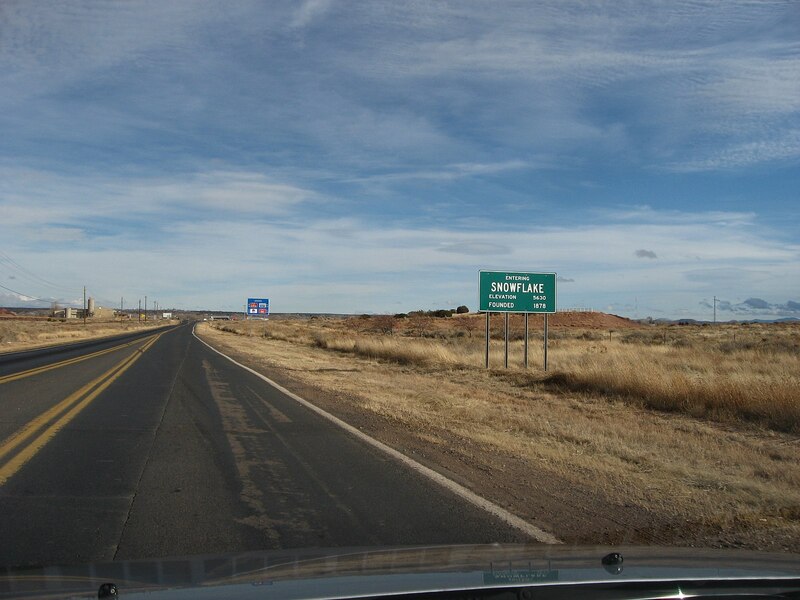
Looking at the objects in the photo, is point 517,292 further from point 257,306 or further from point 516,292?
point 257,306

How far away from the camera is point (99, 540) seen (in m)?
5.91

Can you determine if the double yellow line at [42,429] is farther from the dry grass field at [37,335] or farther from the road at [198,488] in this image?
the dry grass field at [37,335]

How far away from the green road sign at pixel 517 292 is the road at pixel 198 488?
14.3 m

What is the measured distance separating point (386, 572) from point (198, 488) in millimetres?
4381

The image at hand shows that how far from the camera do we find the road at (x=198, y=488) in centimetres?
594

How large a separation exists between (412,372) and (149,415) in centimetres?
1367

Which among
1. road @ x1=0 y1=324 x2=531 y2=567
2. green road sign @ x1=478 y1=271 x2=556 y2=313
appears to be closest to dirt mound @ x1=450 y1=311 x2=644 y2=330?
green road sign @ x1=478 y1=271 x2=556 y2=313

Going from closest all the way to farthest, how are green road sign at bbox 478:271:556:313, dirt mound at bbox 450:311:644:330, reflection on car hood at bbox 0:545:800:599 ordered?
reflection on car hood at bbox 0:545:800:599 → green road sign at bbox 478:271:556:313 → dirt mound at bbox 450:311:644:330

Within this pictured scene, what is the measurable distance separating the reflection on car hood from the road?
1.10 metres

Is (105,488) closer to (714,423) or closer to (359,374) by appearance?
(714,423)

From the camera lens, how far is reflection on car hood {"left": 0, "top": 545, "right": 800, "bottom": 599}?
3.72m

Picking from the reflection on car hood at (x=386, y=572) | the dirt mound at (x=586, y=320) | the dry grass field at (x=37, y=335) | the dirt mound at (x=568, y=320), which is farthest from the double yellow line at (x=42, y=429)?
the dirt mound at (x=586, y=320)

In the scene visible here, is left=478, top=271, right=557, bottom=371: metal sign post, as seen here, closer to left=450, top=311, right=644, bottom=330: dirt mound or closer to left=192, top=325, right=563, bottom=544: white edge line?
left=192, top=325, right=563, bottom=544: white edge line

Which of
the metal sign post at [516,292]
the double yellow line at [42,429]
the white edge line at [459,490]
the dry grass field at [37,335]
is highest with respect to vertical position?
the metal sign post at [516,292]
